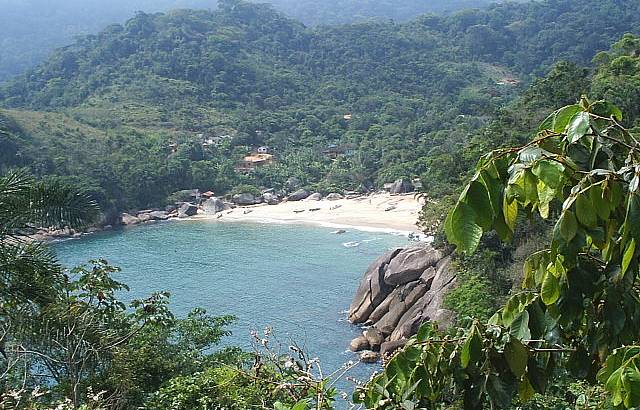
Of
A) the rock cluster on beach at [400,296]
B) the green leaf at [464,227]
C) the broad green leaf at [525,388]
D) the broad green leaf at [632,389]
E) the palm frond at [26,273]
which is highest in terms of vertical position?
the green leaf at [464,227]

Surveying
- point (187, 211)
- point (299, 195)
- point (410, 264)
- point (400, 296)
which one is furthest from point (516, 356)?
point (299, 195)

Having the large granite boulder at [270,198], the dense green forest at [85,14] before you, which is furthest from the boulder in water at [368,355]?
the dense green forest at [85,14]

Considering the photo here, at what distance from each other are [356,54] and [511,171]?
67.9 metres

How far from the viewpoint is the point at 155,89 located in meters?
52.5

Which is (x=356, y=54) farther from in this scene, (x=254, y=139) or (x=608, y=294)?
(x=608, y=294)

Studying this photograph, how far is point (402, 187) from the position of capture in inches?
1270

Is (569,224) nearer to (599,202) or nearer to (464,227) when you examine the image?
(599,202)

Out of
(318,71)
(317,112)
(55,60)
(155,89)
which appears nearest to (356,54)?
(318,71)

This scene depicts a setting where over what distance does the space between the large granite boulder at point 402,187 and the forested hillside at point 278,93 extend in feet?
2.72

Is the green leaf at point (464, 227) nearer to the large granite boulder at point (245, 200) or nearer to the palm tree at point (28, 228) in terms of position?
the palm tree at point (28, 228)

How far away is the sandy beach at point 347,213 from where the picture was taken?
89.6ft

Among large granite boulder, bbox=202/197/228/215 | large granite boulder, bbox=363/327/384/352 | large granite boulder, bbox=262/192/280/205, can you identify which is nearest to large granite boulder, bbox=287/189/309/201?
large granite boulder, bbox=262/192/280/205

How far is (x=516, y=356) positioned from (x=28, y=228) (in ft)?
16.0

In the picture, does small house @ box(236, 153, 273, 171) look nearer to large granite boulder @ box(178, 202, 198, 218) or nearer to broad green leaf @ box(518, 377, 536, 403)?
large granite boulder @ box(178, 202, 198, 218)
